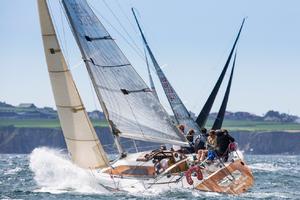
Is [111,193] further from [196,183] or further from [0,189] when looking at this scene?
[0,189]

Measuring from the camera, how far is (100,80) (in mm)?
24547

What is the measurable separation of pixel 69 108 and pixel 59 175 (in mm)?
2119

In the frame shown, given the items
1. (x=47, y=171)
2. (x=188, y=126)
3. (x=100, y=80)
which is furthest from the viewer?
(x=188, y=126)

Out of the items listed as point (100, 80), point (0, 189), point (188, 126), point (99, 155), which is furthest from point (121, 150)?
point (188, 126)

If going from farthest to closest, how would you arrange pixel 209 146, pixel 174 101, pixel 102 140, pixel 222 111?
pixel 102 140
pixel 222 111
pixel 174 101
pixel 209 146

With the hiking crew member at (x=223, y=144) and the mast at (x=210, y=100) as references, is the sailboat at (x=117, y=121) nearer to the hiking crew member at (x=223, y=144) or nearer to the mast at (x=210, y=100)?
the hiking crew member at (x=223, y=144)

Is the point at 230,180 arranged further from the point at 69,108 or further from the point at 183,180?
the point at 69,108

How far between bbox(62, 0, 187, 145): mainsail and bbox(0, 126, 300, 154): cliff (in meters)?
123

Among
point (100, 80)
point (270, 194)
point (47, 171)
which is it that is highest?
point (100, 80)

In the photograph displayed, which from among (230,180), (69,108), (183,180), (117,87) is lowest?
(230,180)

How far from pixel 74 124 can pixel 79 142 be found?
55cm

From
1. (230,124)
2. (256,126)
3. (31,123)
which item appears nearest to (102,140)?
(31,123)

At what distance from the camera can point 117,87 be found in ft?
80.7

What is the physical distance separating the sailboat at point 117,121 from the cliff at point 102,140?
12286 cm
